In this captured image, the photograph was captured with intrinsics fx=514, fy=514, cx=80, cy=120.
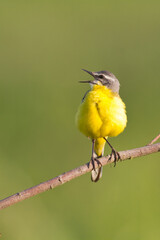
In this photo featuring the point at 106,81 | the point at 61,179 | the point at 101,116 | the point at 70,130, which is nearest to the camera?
the point at 61,179

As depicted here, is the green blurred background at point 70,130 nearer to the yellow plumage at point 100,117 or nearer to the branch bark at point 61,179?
the yellow plumage at point 100,117

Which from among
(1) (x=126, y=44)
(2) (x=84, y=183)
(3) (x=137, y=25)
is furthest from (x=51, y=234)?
(3) (x=137, y=25)

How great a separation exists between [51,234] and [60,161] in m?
1.53

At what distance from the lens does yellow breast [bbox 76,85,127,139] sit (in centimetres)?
496

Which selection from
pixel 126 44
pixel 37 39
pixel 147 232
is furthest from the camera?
pixel 37 39

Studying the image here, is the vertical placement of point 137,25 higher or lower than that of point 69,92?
higher

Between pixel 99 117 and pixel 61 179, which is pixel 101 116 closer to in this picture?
pixel 99 117

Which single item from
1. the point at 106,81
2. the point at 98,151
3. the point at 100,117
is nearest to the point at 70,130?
the point at 98,151

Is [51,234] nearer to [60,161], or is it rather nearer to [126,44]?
[60,161]

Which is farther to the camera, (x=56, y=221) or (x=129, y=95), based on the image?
(x=129, y=95)

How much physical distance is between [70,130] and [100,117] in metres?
2.94

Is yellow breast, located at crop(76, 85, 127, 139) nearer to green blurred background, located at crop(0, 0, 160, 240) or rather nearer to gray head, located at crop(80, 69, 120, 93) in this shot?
gray head, located at crop(80, 69, 120, 93)

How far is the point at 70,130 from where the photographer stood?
793cm

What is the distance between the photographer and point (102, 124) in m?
4.99
